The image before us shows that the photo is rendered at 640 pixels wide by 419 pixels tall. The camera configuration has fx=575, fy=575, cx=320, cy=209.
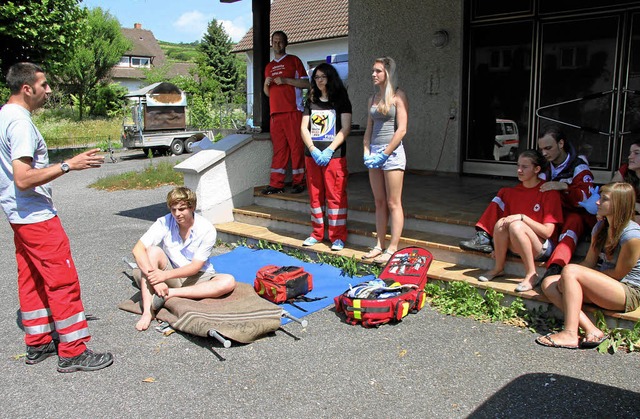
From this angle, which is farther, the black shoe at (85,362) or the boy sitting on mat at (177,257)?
the boy sitting on mat at (177,257)

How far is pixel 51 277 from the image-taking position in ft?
12.0

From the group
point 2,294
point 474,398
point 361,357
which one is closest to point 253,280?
point 361,357

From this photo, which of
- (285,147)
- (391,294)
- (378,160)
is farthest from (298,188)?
(391,294)

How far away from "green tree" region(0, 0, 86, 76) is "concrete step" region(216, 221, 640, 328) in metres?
11.9

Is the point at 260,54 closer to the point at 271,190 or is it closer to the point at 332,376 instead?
the point at 271,190

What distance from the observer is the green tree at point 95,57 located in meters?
39.1

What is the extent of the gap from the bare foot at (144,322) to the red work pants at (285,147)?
321cm

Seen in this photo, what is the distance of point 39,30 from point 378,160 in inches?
561

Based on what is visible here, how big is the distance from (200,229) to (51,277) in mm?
1159

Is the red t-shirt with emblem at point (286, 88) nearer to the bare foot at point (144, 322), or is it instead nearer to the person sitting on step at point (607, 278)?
the bare foot at point (144, 322)

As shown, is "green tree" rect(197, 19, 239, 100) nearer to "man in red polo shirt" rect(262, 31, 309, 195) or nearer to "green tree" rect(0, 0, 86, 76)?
"green tree" rect(0, 0, 86, 76)

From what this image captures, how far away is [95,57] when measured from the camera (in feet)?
133

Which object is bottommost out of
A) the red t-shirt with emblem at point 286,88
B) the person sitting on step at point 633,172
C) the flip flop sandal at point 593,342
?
the flip flop sandal at point 593,342

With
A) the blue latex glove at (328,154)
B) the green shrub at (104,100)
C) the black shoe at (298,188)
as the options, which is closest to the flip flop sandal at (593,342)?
the blue latex glove at (328,154)
